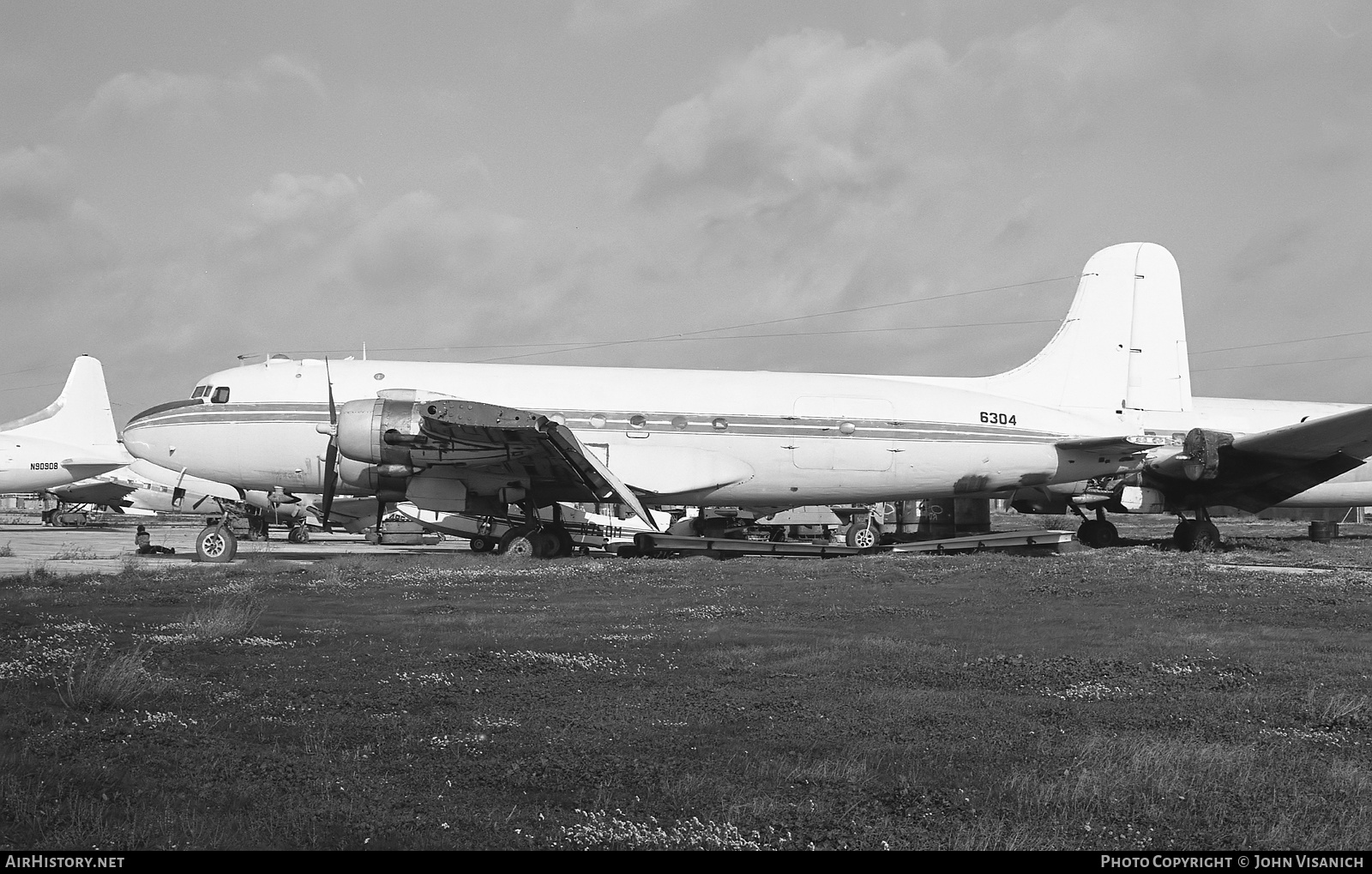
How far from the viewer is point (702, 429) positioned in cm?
2464

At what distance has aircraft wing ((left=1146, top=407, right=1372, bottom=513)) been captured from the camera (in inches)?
1104

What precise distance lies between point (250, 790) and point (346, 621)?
24.0ft

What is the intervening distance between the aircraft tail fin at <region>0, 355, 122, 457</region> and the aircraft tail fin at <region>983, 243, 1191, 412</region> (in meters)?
50.0

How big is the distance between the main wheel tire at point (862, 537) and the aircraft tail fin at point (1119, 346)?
21.8ft

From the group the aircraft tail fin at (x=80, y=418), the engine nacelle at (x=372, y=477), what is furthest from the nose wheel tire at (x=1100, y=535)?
the aircraft tail fin at (x=80, y=418)

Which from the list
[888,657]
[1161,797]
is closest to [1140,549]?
[888,657]

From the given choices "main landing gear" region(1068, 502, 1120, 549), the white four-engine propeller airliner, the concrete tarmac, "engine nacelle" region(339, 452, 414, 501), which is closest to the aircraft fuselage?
the white four-engine propeller airliner

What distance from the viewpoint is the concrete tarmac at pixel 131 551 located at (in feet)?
75.7

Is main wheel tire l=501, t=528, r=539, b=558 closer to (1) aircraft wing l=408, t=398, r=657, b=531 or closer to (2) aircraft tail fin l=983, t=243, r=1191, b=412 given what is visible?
(1) aircraft wing l=408, t=398, r=657, b=531

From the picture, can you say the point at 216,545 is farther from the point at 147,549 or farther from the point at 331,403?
the point at 147,549

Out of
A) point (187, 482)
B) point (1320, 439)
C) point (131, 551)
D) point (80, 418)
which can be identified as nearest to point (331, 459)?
point (131, 551)

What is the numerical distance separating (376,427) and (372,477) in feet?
7.65

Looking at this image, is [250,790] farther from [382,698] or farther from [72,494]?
[72,494]

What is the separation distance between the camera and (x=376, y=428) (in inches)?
837
